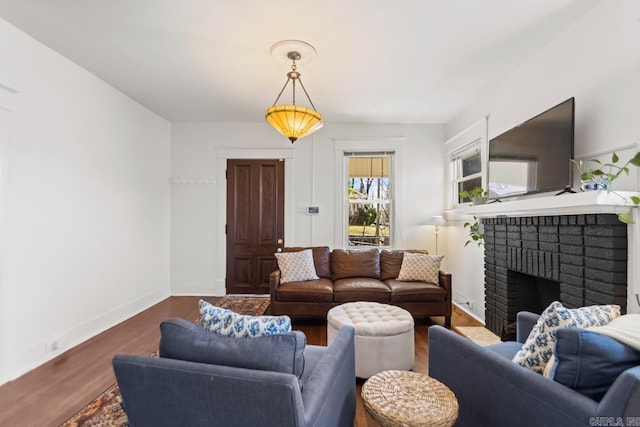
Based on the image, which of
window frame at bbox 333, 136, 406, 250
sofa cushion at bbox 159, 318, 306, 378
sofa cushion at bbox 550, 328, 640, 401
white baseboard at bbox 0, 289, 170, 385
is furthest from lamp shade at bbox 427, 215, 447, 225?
white baseboard at bbox 0, 289, 170, 385

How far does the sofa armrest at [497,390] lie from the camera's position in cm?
110

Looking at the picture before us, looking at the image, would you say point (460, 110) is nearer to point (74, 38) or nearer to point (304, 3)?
point (304, 3)

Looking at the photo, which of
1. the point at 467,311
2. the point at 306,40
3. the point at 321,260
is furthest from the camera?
the point at 321,260

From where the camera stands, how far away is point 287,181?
493cm

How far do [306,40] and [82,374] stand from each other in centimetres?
327

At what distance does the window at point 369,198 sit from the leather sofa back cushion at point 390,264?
2.72 feet

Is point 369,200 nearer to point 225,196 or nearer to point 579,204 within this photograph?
point 225,196

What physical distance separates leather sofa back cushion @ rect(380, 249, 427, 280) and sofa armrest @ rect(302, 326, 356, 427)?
2.39 metres

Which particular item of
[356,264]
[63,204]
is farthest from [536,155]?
[63,204]

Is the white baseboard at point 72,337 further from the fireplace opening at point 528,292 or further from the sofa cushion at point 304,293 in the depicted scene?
the fireplace opening at point 528,292

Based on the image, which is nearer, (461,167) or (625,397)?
(625,397)

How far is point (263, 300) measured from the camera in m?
4.65

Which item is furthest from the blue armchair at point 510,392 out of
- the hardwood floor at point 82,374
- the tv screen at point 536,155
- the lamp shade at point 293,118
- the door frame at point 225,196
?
the door frame at point 225,196

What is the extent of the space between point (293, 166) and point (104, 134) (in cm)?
247
